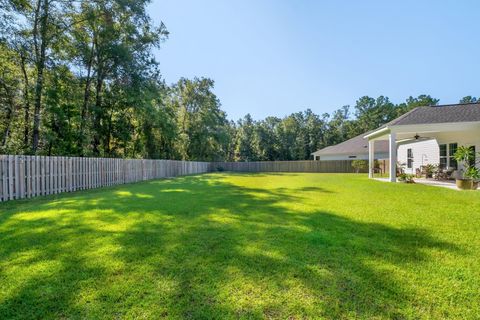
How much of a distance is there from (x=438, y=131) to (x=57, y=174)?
15819mm

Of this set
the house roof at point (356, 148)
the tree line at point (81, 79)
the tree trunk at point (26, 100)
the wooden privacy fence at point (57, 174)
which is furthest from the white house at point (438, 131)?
the tree trunk at point (26, 100)

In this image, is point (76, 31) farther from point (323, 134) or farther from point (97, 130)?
point (323, 134)

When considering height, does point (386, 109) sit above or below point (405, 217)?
above

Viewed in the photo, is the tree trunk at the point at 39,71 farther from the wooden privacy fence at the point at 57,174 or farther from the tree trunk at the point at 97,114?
the tree trunk at the point at 97,114

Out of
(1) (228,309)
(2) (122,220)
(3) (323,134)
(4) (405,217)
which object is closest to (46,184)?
(2) (122,220)

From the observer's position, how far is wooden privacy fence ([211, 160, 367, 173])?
25.5 m

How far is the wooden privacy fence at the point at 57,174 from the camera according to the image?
24.9 ft

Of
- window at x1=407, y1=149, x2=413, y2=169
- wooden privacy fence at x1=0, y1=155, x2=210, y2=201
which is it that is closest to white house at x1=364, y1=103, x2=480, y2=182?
window at x1=407, y1=149, x2=413, y2=169

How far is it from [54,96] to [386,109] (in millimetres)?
46577

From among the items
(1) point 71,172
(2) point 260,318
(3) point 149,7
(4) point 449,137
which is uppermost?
(3) point 149,7

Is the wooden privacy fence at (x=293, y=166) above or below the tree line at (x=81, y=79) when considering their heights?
below

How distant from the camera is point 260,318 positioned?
1.85m

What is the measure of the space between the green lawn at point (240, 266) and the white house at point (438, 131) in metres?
7.47

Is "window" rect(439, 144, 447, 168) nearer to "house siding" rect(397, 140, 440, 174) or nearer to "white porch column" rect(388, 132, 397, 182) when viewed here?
"house siding" rect(397, 140, 440, 174)
